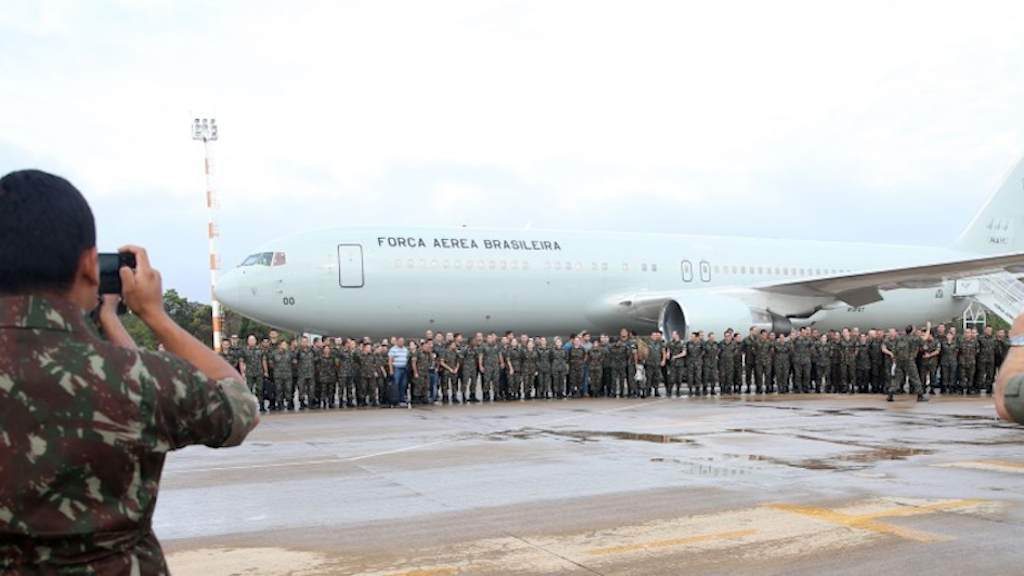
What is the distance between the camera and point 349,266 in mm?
17812

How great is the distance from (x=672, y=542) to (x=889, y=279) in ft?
53.2

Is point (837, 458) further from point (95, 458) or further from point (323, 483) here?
point (95, 458)

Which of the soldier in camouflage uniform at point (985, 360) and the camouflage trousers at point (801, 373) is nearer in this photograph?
the soldier in camouflage uniform at point (985, 360)

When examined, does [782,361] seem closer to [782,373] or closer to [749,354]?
[782,373]

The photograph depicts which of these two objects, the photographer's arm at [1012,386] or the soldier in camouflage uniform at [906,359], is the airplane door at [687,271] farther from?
the photographer's arm at [1012,386]

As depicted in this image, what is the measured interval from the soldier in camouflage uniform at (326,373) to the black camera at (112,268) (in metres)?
14.0

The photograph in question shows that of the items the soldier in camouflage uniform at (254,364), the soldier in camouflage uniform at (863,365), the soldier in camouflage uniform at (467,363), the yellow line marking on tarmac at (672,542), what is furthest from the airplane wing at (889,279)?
the yellow line marking on tarmac at (672,542)

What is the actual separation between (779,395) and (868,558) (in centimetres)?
1306

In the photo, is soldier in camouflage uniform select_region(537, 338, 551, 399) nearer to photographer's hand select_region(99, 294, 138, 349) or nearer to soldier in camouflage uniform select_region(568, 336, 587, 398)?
soldier in camouflage uniform select_region(568, 336, 587, 398)

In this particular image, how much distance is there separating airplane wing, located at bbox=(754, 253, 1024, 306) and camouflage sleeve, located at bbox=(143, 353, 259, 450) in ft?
60.4

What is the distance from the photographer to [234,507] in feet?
21.1

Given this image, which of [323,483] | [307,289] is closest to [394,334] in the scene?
[307,289]

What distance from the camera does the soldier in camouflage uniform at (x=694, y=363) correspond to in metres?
17.4

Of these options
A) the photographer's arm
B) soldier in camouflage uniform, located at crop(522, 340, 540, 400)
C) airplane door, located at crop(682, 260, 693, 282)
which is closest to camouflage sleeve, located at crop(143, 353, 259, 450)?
the photographer's arm
